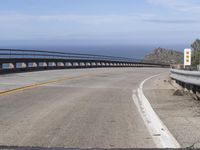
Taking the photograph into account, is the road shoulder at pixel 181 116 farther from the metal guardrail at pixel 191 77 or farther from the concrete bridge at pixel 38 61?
the concrete bridge at pixel 38 61

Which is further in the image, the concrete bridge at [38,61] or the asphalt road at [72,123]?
the concrete bridge at [38,61]

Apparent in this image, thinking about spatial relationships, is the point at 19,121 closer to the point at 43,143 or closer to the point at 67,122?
the point at 67,122

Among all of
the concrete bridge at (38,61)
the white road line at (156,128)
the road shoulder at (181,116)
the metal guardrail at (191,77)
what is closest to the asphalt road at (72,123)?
the white road line at (156,128)

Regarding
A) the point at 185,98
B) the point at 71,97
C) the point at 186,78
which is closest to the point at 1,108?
the point at 71,97

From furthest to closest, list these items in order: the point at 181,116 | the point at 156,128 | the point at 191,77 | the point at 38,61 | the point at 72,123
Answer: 1. the point at 38,61
2. the point at 191,77
3. the point at 181,116
4. the point at 72,123
5. the point at 156,128

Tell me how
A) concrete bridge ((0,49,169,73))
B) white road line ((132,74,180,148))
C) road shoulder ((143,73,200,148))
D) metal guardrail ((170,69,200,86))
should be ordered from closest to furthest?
white road line ((132,74,180,148)), road shoulder ((143,73,200,148)), metal guardrail ((170,69,200,86)), concrete bridge ((0,49,169,73))

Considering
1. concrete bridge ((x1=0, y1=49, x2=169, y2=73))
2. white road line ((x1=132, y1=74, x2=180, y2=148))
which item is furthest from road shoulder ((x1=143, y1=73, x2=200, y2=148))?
concrete bridge ((x1=0, y1=49, x2=169, y2=73))

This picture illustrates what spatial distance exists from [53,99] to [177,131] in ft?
22.7

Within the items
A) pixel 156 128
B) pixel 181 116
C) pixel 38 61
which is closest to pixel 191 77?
pixel 181 116

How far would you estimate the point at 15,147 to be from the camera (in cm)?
816

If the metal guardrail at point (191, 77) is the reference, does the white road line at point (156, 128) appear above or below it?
below

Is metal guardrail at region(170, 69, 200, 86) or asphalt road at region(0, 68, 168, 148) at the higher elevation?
metal guardrail at region(170, 69, 200, 86)

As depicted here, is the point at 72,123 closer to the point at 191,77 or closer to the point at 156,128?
the point at 156,128

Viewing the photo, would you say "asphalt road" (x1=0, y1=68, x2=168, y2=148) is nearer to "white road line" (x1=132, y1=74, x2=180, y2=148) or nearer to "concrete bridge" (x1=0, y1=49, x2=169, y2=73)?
"white road line" (x1=132, y1=74, x2=180, y2=148)
